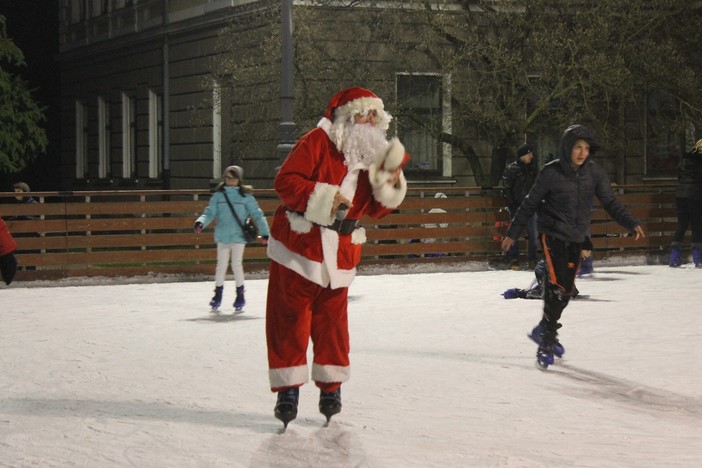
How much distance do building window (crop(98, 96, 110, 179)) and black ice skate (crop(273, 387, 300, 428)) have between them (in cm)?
2643

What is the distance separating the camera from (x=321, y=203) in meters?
7.12

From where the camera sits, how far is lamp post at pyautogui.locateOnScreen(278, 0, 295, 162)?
16656 mm

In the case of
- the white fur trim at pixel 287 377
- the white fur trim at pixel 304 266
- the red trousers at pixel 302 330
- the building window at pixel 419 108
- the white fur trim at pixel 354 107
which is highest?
the building window at pixel 419 108

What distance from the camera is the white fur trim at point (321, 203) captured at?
23.4 ft

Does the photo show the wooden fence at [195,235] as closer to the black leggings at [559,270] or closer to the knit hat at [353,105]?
the black leggings at [559,270]

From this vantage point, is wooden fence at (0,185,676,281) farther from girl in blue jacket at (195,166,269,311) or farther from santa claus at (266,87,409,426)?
santa claus at (266,87,409,426)

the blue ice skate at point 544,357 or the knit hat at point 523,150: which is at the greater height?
the knit hat at point 523,150

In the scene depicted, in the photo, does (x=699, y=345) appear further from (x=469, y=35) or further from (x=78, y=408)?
(x=469, y=35)

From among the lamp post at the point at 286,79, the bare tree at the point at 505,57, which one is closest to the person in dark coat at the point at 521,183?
the bare tree at the point at 505,57

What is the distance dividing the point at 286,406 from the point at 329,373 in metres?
0.32

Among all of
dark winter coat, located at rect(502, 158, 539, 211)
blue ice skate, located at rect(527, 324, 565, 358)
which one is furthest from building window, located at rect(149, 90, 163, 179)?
blue ice skate, located at rect(527, 324, 565, 358)

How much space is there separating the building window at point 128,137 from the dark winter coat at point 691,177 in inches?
617

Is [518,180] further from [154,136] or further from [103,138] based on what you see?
[103,138]

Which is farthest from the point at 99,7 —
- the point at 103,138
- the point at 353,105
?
the point at 353,105
